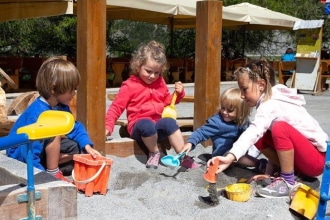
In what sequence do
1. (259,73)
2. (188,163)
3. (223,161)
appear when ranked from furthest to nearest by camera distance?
1. (188,163)
2. (259,73)
3. (223,161)

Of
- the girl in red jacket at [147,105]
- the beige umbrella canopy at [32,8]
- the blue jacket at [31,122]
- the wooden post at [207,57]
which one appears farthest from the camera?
the beige umbrella canopy at [32,8]

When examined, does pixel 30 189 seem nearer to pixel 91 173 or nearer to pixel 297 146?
pixel 91 173

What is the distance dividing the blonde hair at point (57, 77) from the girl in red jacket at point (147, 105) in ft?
3.04

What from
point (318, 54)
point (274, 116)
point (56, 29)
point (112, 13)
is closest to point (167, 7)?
point (112, 13)

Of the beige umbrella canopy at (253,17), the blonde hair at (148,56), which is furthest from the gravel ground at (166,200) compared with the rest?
the beige umbrella canopy at (253,17)

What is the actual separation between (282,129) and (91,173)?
1102mm

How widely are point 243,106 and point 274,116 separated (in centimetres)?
54

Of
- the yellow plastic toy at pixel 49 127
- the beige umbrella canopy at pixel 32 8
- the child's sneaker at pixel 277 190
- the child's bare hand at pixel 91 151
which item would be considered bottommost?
the child's sneaker at pixel 277 190

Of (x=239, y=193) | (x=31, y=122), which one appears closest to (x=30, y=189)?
(x=31, y=122)

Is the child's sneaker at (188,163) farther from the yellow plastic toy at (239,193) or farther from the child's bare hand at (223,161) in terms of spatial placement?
A: the child's bare hand at (223,161)

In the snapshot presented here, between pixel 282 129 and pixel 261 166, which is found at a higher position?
pixel 282 129

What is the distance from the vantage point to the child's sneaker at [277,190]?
3043mm

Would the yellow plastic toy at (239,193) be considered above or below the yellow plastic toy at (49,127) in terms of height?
below

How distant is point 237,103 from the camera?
11.9ft
